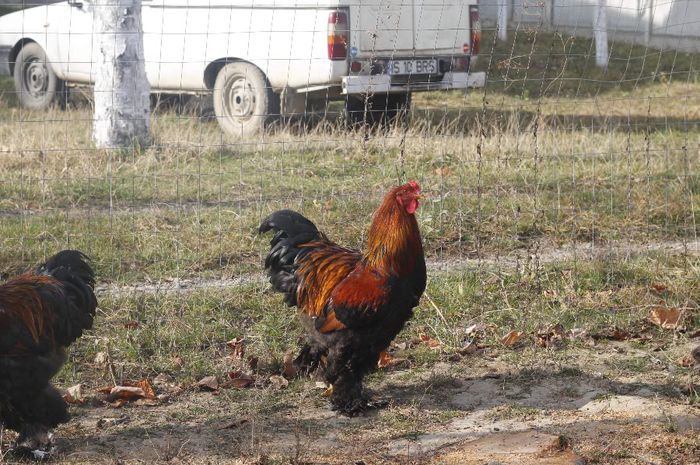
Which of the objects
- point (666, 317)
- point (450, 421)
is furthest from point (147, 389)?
point (666, 317)

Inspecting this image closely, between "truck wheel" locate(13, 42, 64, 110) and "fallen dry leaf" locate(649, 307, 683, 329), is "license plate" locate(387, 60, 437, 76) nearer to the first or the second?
"truck wheel" locate(13, 42, 64, 110)

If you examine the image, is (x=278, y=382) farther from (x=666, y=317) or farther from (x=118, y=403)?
(x=666, y=317)

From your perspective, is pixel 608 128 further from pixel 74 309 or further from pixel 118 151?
pixel 74 309

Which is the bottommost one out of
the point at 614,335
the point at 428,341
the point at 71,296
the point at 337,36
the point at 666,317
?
the point at 428,341

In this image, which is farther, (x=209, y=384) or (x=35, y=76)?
(x=35, y=76)

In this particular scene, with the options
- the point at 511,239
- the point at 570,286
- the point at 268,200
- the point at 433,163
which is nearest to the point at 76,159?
the point at 268,200

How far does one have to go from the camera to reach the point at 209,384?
213 inches

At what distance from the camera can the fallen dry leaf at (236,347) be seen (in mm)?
5801

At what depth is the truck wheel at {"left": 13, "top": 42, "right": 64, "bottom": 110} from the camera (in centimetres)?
1329

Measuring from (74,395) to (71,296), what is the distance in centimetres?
68

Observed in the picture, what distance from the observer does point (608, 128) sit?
11.7m

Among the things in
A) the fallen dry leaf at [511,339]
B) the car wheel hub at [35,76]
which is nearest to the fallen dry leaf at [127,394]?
the fallen dry leaf at [511,339]

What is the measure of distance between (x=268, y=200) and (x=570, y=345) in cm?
338

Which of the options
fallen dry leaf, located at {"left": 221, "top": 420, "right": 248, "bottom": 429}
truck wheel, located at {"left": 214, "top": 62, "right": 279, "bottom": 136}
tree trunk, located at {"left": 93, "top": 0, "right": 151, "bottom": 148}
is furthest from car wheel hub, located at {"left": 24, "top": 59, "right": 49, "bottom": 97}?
fallen dry leaf, located at {"left": 221, "top": 420, "right": 248, "bottom": 429}
